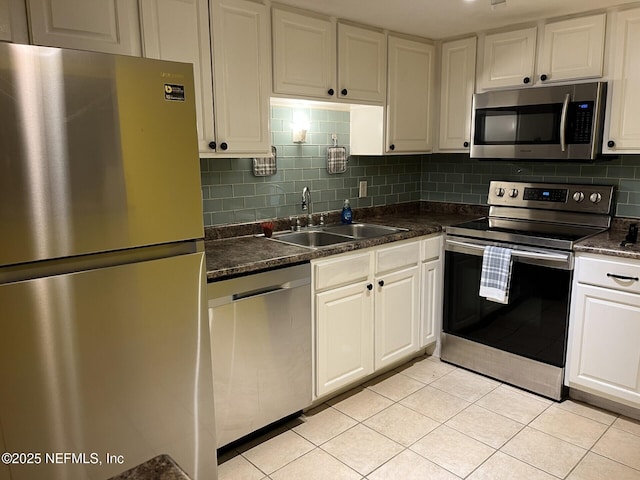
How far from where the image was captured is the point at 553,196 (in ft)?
10.6

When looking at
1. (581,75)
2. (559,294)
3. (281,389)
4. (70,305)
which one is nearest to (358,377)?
(281,389)

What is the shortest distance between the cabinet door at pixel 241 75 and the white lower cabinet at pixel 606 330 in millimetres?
1907

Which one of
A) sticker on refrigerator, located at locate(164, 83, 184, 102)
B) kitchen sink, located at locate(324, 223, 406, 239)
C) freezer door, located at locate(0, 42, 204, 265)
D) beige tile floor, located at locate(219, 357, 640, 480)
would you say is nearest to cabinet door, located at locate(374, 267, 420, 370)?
beige tile floor, located at locate(219, 357, 640, 480)

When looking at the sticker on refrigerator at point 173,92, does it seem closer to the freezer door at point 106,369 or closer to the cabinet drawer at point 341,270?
the freezer door at point 106,369

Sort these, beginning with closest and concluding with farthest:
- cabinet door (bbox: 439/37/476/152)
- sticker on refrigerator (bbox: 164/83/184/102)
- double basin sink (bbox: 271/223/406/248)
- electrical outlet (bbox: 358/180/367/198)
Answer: sticker on refrigerator (bbox: 164/83/184/102) < double basin sink (bbox: 271/223/406/248) < cabinet door (bbox: 439/37/476/152) < electrical outlet (bbox: 358/180/367/198)

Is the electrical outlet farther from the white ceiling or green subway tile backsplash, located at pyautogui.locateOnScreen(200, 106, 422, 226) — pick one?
the white ceiling

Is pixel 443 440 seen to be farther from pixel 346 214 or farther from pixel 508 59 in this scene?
pixel 508 59

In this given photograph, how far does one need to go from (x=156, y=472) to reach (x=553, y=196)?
10.1ft

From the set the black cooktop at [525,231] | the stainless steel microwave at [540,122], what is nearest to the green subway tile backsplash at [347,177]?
the black cooktop at [525,231]

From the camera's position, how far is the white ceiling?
260 centimetres

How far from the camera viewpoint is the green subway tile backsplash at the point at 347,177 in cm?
284

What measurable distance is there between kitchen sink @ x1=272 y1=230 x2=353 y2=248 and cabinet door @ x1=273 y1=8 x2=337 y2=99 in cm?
84

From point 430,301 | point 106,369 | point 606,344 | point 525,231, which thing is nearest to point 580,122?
point 525,231

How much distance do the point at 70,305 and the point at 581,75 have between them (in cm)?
289
